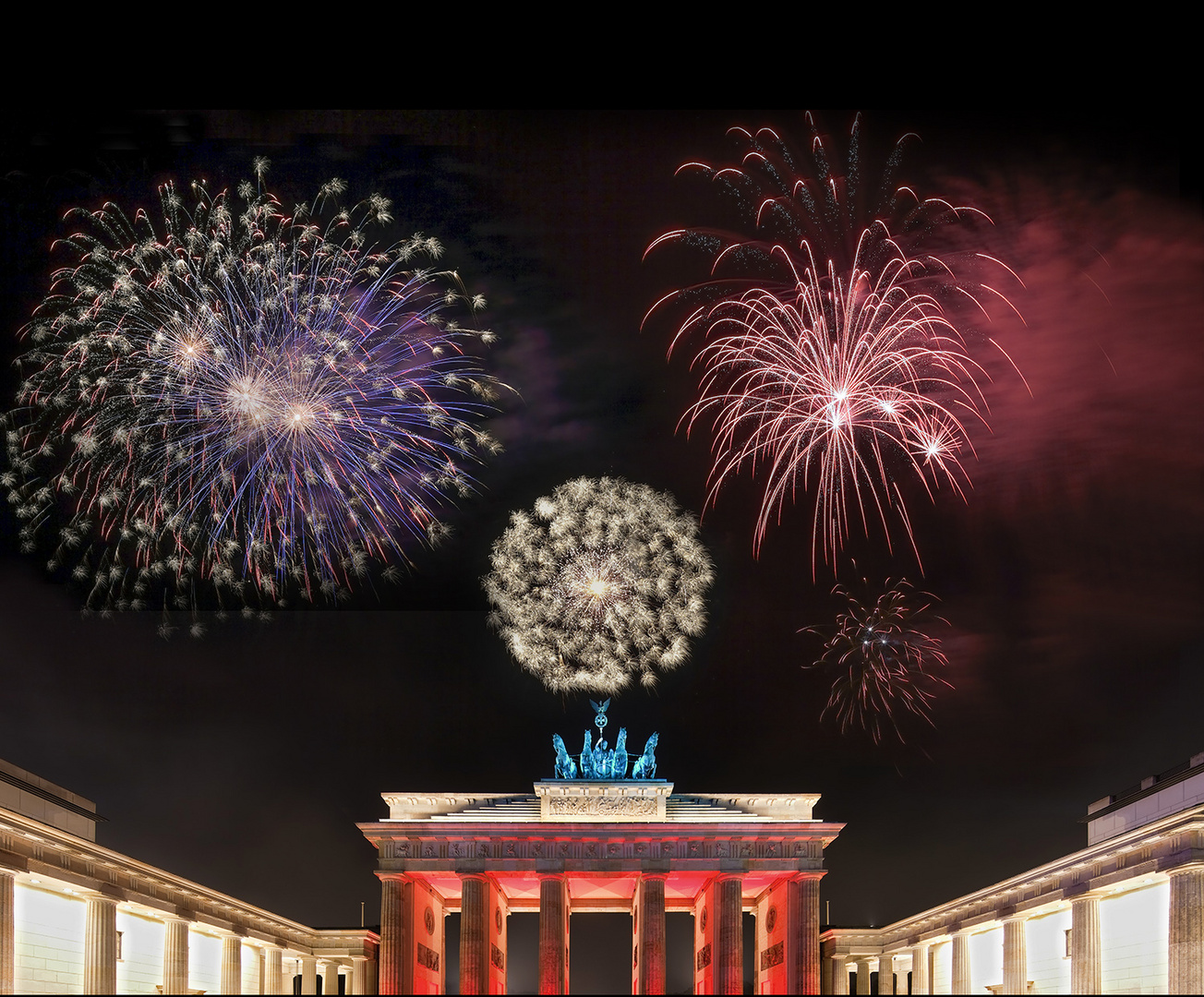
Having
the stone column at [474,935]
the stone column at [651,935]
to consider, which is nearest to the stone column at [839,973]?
the stone column at [651,935]

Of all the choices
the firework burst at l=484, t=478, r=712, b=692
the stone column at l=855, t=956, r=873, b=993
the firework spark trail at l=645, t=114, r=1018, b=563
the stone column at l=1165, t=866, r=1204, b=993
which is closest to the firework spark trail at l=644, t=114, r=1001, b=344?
the firework spark trail at l=645, t=114, r=1018, b=563

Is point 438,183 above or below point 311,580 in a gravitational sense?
above

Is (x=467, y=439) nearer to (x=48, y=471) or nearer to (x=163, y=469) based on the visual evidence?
(x=163, y=469)

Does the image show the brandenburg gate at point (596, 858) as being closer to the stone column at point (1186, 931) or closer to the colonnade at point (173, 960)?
the colonnade at point (173, 960)

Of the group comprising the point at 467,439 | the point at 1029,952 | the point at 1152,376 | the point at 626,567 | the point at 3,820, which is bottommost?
the point at 1029,952

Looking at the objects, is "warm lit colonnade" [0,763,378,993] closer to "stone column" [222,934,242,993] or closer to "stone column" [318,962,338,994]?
"stone column" [222,934,242,993]

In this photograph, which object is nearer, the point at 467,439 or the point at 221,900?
the point at 467,439

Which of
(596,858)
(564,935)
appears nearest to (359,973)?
(564,935)

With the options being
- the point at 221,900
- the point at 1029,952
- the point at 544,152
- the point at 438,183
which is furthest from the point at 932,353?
the point at 221,900
